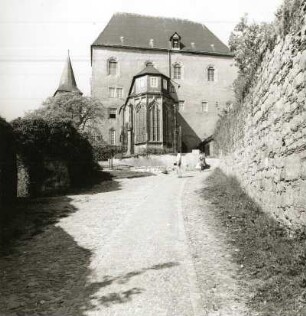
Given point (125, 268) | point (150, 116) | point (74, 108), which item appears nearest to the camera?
point (125, 268)

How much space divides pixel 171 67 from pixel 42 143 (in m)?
36.2

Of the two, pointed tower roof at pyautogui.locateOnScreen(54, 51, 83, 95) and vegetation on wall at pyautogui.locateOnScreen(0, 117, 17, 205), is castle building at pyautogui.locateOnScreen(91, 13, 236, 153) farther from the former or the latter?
vegetation on wall at pyautogui.locateOnScreen(0, 117, 17, 205)

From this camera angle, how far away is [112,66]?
5000 centimetres

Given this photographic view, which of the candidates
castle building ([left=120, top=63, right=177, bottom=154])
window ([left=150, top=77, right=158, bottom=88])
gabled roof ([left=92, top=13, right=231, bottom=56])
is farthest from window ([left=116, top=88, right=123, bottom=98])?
window ([left=150, top=77, right=158, bottom=88])

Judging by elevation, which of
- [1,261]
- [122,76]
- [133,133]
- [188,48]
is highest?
[188,48]

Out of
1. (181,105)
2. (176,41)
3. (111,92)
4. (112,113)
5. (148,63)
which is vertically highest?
(176,41)

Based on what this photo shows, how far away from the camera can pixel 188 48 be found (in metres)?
52.7

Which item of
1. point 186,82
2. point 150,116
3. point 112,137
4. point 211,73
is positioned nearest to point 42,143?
point 150,116

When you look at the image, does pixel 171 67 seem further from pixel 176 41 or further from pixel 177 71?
pixel 176 41

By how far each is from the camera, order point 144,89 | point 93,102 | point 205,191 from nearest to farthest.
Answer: point 205,191 → point 93,102 → point 144,89

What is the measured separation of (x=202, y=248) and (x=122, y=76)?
142 ft

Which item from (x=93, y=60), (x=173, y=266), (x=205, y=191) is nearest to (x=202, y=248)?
(x=173, y=266)

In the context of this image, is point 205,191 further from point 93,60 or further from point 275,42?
point 93,60

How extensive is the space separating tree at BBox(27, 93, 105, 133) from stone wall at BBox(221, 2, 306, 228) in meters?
29.6
